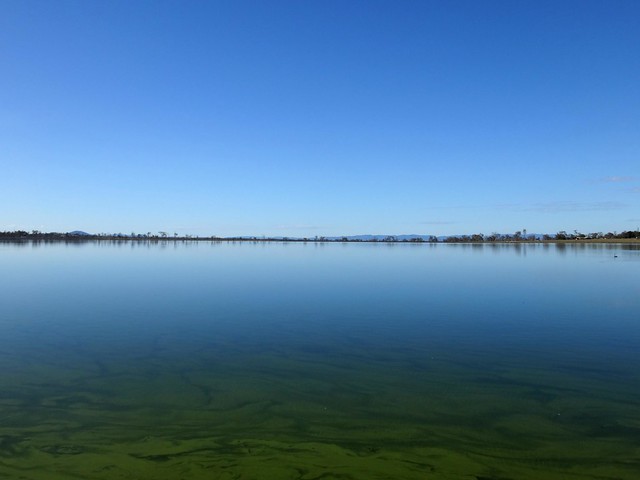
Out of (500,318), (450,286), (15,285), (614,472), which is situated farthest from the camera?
(450,286)

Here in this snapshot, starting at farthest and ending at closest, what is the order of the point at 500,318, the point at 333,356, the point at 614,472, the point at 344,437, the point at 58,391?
1. the point at 500,318
2. the point at 333,356
3. the point at 58,391
4. the point at 344,437
5. the point at 614,472

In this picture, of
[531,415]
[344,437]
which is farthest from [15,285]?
[531,415]

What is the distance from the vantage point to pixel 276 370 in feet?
32.6

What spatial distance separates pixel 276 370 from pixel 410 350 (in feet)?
12.9

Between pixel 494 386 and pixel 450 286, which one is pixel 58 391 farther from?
pixel 450 286

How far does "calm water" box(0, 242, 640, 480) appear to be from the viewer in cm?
588

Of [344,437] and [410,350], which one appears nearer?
[344,437]

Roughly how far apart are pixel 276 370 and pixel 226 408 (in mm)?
2391

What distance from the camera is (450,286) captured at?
27.2 meters

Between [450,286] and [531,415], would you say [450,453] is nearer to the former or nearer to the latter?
[531,415]

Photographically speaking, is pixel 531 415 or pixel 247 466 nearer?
pixel 247 466

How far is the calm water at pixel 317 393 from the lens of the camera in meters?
5.88

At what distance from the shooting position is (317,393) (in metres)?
8.44

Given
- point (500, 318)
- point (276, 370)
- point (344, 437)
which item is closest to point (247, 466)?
point (344, 437)
